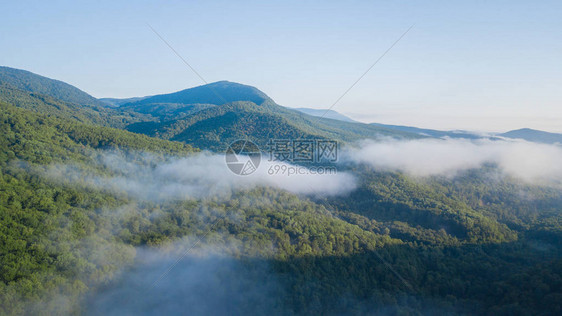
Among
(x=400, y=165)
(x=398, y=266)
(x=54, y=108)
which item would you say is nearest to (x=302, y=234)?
(x=398, y=266)

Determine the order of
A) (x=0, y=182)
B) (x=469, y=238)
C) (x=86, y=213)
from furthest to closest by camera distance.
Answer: (x=469, y=238)
(x=86, y=213)
(x=0, y=182)

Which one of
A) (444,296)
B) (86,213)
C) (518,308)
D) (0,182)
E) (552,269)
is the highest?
(0,182)

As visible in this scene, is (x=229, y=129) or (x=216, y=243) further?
(x=229, y=129)

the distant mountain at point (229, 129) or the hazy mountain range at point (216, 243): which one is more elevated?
the distant mountain at point (229, 129)

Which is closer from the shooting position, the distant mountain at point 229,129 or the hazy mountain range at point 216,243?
the hazy mountain range at point 216,243

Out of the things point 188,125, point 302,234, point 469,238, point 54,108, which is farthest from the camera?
point 188,125

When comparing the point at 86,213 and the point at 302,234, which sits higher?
the point at 86,213

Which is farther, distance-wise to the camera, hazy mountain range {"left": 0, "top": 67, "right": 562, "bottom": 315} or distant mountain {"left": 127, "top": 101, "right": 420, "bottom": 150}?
distant mountain {"left": 127, "top": 101, "right": 420, "bottom": 150}

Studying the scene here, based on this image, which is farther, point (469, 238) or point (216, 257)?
point (469, 238)

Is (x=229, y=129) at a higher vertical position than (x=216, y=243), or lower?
higher

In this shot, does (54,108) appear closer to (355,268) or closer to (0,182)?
(0,182)

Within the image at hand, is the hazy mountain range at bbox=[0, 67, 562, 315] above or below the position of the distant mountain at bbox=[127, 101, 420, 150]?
below
